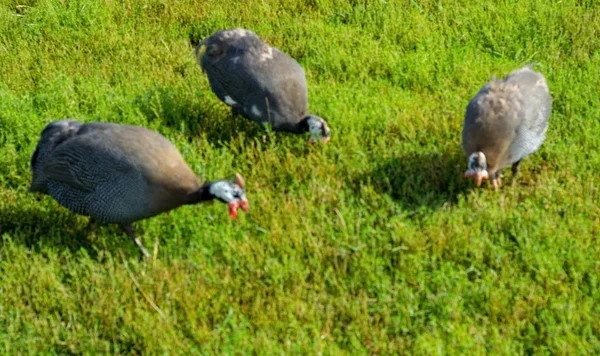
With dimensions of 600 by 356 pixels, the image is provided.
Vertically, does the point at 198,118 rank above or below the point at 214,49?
below

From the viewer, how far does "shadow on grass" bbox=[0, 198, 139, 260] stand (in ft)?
19.9

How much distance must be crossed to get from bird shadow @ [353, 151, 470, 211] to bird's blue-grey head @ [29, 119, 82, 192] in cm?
197

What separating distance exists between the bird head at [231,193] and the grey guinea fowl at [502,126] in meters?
1.49

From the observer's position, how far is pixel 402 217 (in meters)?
6.12

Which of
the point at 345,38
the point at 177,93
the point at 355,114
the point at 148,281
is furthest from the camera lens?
the point at 345,38

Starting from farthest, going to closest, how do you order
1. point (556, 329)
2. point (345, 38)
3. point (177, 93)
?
point (345, 38), point (177, 93), point (556, 329)

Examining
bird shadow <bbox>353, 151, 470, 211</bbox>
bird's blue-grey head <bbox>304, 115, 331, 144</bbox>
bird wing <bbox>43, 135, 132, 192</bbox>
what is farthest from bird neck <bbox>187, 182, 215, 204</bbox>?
bird's blue-grey head <bbox>304, 115, 331, 144</bbox>

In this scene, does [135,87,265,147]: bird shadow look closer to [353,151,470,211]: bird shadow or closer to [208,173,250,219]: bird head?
[353,151,470,211]: bird shadow

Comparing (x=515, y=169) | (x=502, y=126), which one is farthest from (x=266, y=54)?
(x=515, y=169)

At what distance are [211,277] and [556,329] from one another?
2.02m

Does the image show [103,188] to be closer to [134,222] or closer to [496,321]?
[134,222]

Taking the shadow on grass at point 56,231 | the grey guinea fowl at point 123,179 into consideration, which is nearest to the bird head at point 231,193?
the grey guinea fowl at point 123,179

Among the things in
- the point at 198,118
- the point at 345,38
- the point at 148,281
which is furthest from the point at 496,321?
the point at 345,38

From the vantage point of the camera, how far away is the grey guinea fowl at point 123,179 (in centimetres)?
579
